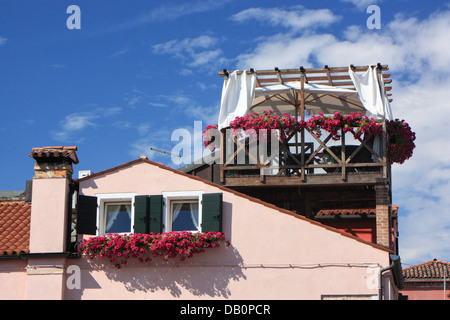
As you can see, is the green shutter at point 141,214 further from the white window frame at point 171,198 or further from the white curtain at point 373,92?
the white curtain at point 373,92

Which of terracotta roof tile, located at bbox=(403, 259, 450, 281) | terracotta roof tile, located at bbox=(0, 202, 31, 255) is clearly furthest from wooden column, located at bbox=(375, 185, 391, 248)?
terracotta roof tile, located at bbox=(403, 259, 450, 281)

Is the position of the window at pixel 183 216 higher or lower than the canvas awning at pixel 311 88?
lower

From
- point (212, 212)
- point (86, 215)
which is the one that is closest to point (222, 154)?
point (212, 212)

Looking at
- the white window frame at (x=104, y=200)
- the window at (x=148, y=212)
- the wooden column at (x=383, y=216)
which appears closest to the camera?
the window at (x=148, y=212)

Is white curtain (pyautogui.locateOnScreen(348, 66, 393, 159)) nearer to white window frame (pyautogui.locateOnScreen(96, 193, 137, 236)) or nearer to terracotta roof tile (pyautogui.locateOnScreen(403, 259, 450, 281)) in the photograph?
white window frame (pyautogui.locateOnScreen(96, 193, 137, 236))

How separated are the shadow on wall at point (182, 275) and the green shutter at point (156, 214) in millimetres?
726

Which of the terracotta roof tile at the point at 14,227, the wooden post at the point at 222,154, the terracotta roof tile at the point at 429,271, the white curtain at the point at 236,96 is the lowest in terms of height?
the terracotta roof tile at the point at 429,271

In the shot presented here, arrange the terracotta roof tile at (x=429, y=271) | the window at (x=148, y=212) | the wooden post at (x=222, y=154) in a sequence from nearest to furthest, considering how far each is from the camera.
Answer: the window at (x=148, y=212), the wooden post at (x=222, y=154), the terracotta roof tile at (x=429, y=271)

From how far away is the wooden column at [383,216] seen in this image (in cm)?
1995

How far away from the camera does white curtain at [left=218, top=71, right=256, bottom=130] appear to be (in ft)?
70.1

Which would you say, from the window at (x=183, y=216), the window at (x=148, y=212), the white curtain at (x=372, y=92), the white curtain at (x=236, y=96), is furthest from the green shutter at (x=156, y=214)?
the white curtain at (x=372, y=92)

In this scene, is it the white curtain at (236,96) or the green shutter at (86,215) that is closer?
the green shutter at (86,215)

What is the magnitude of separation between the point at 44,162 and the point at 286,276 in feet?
21.1
